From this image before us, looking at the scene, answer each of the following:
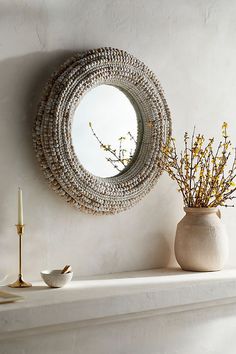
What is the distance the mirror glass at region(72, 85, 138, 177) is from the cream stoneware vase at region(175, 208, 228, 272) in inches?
13.0

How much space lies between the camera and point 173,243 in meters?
2.48

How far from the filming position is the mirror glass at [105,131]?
2.19 metres

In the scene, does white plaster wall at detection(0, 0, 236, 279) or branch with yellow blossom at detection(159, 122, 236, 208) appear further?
branch with yellow blossom at detection(159, 122, 236, 208)

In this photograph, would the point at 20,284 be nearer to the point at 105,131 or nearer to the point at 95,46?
the point at 105,131

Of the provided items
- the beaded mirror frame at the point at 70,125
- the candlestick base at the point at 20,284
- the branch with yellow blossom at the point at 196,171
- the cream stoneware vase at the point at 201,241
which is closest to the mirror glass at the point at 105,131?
the beaded mirror frame at the point at 70,125

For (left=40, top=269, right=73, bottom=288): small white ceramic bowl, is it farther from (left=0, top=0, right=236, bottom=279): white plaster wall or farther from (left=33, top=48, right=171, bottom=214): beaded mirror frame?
(left=33, top=48, right=171, bottom=214): beaded mirror frame

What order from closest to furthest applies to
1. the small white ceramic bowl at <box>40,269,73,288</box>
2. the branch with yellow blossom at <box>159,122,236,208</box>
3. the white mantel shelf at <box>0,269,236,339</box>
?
1. the white mantel shelf at <box>0,269,236,339</box>
2. the small white ceramic bowl at <box>40,269,73,288</box>
3. the branch with yellow blossom at <box>159,122,236,208</box>

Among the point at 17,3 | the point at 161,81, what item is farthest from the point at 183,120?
the point at 17,3

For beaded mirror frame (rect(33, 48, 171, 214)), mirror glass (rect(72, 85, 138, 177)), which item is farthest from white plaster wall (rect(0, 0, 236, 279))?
mirror glass (rect(72, 85, 138, 177))

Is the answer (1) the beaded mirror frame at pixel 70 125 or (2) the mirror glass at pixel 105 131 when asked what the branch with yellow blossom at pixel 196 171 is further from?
(2) the mirror glass at pixel 105 131

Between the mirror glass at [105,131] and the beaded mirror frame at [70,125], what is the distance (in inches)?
1.2

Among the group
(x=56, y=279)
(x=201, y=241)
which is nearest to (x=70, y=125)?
(x=56, y=279)

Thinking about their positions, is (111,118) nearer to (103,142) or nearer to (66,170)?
(103,142)

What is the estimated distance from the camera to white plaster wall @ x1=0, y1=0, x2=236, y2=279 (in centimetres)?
205
